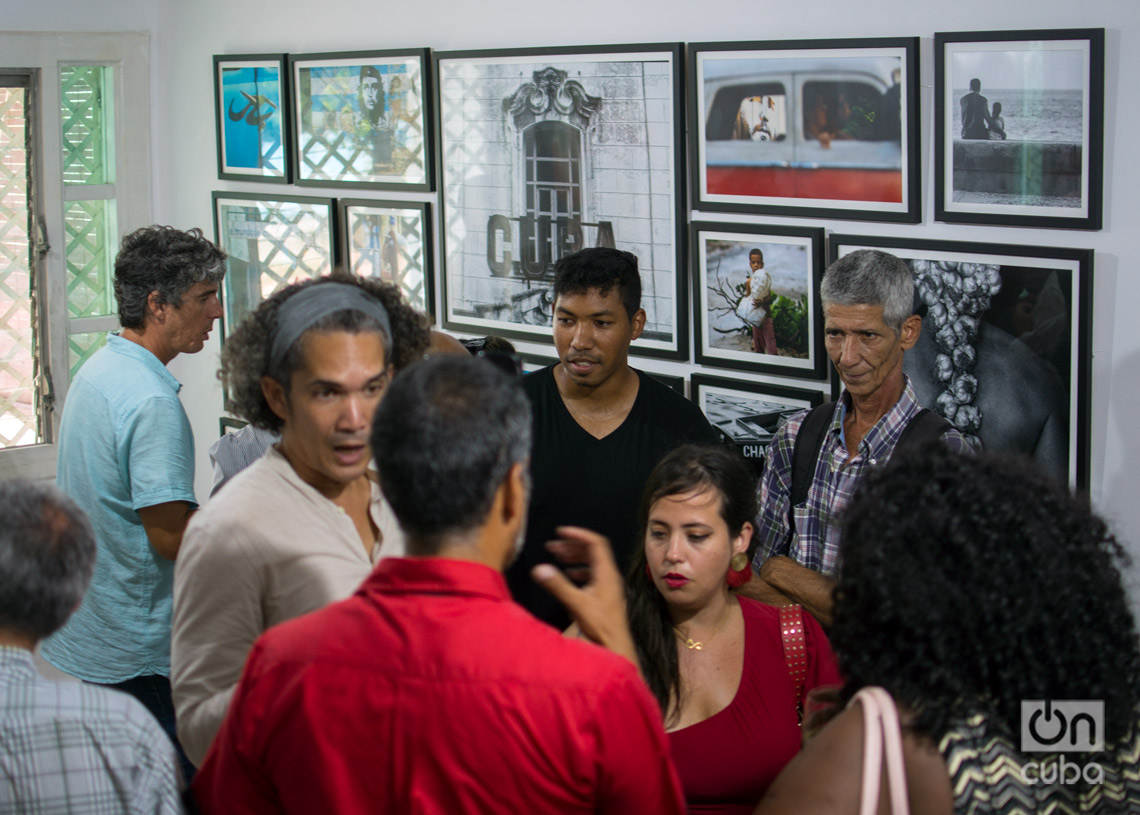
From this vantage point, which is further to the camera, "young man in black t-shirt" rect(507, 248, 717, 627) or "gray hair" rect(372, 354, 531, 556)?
"young man in black t-shirt" rect(507, 248, 717, 627)

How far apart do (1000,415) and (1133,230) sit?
0.56m

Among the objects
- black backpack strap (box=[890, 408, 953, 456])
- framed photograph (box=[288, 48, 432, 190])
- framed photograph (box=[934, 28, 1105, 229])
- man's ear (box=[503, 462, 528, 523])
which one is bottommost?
black backpack strap (box=[890, 408, 953, 456])

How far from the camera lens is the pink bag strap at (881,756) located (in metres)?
1.30

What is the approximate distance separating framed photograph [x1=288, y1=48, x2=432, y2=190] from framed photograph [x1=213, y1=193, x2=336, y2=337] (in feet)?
0.51

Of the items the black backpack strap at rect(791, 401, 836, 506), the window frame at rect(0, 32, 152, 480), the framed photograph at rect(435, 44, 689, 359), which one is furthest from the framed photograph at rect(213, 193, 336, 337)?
the black backpack strap at rect(791, 401, 836, 506)

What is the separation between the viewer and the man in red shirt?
1169 millimetres

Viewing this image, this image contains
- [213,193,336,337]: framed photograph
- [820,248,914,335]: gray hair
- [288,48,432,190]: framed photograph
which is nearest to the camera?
[820,248,914,335]: gray hair

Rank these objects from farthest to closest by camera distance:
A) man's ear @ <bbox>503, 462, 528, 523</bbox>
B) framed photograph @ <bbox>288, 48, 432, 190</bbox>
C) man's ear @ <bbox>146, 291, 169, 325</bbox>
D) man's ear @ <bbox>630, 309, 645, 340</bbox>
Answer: framed photograph @ <bbox>288, 48, 432, 190</bbox>, man's ear @ <bbox>630, 309, 645, 340</bbox>, man's ear @ <bbox>146, 291, 169, 325</bbox>, man's ear @ <bbox>503, 462, 528, 523</bbox>

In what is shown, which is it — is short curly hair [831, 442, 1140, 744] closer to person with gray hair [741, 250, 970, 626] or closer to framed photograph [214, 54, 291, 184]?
person with gray hair [741, 250, 970, 626]

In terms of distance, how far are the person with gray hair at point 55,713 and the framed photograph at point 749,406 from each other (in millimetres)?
2338

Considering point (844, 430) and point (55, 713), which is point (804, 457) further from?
point (55, 713)

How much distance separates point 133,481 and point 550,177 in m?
1.85

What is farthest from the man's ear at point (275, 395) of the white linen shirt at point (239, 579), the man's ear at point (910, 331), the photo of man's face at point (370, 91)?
the photo of man's face at point (370, 91)

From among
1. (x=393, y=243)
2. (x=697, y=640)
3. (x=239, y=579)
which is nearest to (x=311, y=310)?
(x=239, y=579)
